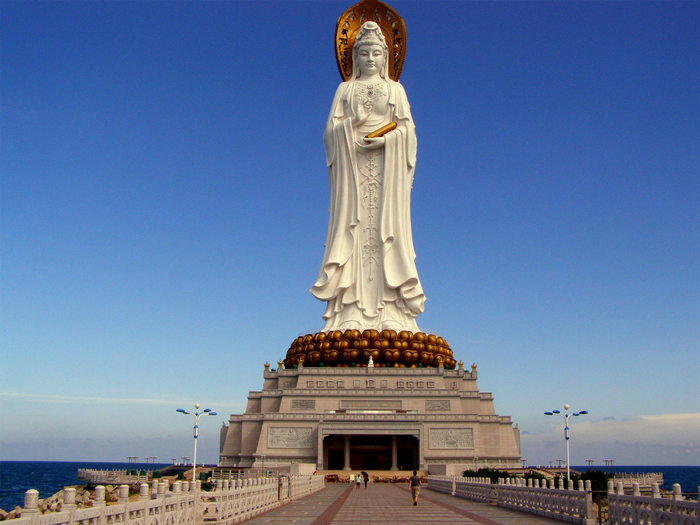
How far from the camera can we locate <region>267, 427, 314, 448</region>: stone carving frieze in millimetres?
26906

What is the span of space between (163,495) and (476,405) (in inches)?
926

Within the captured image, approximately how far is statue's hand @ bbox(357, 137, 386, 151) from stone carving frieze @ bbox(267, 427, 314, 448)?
1342 centimetres

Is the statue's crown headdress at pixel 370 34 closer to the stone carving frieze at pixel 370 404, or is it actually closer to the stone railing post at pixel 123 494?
the stone carving frieze at pixel 370 404

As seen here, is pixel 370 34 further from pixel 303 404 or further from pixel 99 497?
pixel 99 497

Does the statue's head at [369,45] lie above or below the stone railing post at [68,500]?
above

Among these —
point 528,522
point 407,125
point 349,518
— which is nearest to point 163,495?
point 349,518

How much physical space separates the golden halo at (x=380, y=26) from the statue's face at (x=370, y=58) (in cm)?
167

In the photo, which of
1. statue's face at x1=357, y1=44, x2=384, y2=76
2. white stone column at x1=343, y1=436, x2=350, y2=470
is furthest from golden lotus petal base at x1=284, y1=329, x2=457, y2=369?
statue's face at x1=357, y1=44, x2=384, y2=76

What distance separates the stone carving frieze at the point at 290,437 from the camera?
26.9 metres

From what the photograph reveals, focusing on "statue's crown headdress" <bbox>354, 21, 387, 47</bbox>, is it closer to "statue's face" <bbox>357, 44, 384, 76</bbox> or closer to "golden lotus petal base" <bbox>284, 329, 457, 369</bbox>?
"statue's face" <bbox>357, 44, 384, 76</bbox>

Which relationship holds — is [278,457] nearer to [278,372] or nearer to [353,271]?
[278,372]

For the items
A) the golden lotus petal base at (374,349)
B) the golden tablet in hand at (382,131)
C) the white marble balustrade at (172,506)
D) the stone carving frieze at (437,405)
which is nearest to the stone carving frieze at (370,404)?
the stone carving frieze at (437,405)

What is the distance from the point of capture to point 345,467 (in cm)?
2644

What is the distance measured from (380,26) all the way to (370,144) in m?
7.49
